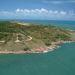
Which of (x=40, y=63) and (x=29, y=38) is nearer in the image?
(x=40, y=63)

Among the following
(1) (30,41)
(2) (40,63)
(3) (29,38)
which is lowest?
(2) (40,63)

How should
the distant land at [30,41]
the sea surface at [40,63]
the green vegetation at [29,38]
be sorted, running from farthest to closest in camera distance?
1. the green vegetation at [29,38]
2. the distant land at [30,41]
3. the sea surface at [40,63]

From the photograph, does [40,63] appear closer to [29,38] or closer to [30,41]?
[30,41]

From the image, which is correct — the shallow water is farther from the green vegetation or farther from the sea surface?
the green vegetation

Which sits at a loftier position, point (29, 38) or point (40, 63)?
point (29, 38)

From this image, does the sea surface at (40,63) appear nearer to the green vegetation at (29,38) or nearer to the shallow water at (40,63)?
the shallow water at (40,63)

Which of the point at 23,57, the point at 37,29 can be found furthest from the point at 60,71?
the point at 37,29

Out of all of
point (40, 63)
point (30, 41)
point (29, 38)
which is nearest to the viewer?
point (40, 63)

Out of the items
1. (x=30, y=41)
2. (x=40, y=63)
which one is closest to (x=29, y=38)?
(x=30, y=41)

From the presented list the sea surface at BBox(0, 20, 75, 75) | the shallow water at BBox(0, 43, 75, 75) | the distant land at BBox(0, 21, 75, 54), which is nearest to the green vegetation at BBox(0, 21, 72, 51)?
the distant land at BBox(0, 21, 75, 54)

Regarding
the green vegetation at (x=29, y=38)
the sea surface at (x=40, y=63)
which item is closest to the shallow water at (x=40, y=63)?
the sea surface at (x=40, y=63)
